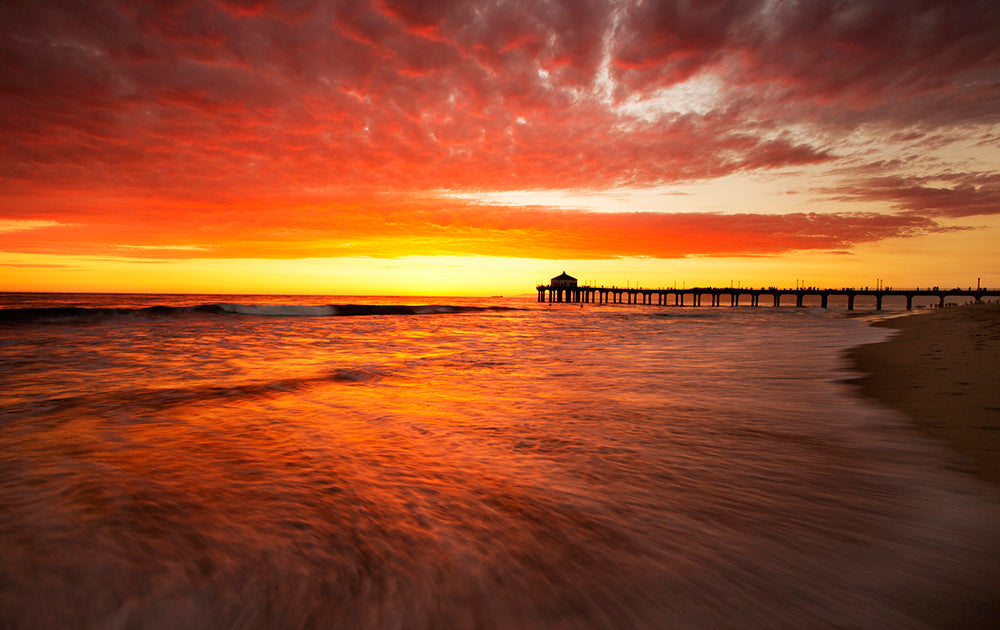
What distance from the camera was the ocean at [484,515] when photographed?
95.1 inches

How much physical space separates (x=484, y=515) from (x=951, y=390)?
26.3 feet

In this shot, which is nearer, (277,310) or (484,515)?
(484,515)

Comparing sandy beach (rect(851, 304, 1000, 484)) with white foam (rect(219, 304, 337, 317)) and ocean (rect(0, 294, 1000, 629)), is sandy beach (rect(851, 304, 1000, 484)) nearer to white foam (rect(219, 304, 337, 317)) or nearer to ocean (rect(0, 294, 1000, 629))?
ocean (rect(0, 294, 1000, 629))

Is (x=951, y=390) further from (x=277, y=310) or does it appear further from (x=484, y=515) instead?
(x=277, y=310)

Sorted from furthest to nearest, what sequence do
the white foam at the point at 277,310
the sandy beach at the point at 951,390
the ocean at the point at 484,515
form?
the white foam at the point at 277,310, the sandy beach at the point at 951,390, the ocean at the point at 484,515

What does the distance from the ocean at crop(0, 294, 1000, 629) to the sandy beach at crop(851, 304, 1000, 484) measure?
28 centimetres

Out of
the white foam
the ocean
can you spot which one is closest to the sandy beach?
the ocean

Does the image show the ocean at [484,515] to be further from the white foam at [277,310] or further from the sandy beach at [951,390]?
the white foam at [277,310]

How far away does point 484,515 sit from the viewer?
11.5 feet

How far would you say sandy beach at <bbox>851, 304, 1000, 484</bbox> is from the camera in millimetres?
4629

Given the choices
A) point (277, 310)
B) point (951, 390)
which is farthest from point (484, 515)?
point (277, 310)

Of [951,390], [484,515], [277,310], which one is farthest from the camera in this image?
[277,310]

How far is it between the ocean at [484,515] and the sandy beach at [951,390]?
0.28 m

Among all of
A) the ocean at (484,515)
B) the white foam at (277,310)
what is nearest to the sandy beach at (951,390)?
the ocean at (484,515)
